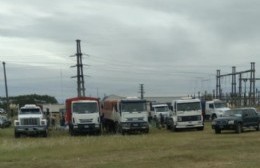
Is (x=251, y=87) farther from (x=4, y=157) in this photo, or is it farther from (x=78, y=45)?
(x=4, y=157)

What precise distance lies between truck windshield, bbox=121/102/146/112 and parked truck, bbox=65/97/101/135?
2100 mm

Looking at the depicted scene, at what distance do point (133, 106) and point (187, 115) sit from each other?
483 centimetres

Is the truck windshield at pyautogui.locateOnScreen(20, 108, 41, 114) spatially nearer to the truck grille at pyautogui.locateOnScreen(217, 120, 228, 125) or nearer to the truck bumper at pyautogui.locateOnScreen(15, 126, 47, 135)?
the truck bumper at pyautogui.locateOnScreen(15, 126, 47, 135)

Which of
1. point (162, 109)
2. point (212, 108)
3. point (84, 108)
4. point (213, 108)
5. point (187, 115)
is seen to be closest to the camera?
point (84, 108)

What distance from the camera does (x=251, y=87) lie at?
278 ft

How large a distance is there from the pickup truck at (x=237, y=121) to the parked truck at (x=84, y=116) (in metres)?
9.69

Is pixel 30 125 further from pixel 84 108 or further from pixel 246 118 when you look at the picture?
pixel 246 118

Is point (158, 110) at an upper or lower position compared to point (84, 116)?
lower

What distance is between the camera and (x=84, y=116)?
4238 centimetres

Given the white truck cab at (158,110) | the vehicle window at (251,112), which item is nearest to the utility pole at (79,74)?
the white truck cab at (158,110)

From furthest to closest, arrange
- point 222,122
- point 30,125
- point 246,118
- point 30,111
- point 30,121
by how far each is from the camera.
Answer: point 30,111 → point 30,121 → point 30,125 → point 246,118 → point 222,122

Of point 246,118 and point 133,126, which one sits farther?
point 133,126

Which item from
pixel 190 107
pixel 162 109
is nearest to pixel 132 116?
pixel 190 107

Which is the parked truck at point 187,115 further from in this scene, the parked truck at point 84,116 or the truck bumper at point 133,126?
the parked truck at point 84,116
